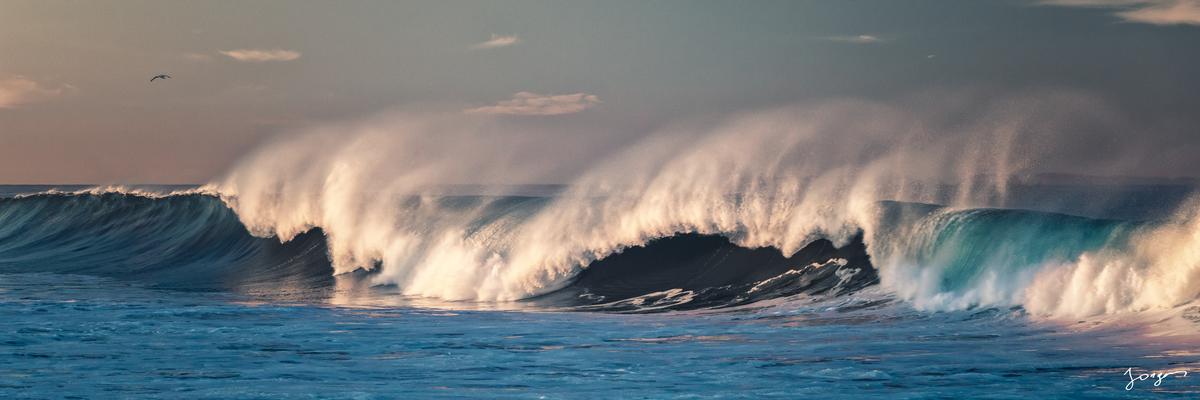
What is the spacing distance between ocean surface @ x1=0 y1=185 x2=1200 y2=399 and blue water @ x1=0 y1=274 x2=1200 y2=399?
0.04 m

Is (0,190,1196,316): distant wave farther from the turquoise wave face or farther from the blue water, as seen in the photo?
the blue water

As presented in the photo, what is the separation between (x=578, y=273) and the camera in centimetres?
1764

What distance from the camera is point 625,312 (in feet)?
46.8

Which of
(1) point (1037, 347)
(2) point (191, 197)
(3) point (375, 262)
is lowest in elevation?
(1) point (1037, 347)

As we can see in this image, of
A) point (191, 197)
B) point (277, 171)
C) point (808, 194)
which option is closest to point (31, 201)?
point (191, 197)

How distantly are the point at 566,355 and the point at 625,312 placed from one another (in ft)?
14.7

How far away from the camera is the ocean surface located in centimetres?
844

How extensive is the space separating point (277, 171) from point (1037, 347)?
844 inches

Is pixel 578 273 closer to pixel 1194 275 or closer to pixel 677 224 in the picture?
pixel 677 224

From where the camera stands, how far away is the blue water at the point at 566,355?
8.13 meters
